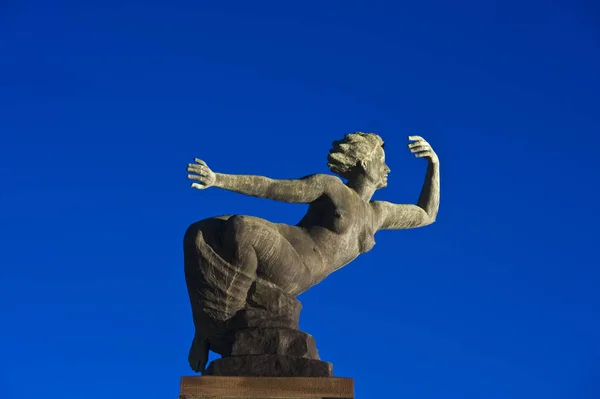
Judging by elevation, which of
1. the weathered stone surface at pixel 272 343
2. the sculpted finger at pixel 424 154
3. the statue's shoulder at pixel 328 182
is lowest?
the weathered stone surface at pixel 272 343

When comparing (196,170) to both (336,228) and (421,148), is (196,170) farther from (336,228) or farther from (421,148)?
(421,148)

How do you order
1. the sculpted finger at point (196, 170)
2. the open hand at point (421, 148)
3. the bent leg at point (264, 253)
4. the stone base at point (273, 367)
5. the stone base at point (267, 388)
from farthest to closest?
the open hand at point (421, 148) → the bent leg at point (264, 253) → the sculpted finger at point (196, 170) → the stone base at point (273, 367) → the stone base at point (267, 388)

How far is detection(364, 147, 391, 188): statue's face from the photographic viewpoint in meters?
9.27

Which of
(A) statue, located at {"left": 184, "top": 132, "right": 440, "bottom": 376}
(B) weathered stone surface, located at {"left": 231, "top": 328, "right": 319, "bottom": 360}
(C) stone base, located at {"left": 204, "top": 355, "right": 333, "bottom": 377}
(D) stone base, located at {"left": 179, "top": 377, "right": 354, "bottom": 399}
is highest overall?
(A) statue, located at {"left": 184, "top": 132, "right": 440, "bottom": 376}

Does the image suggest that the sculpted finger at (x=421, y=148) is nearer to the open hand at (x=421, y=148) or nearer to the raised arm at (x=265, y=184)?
the open hand at (x=421, y=148)

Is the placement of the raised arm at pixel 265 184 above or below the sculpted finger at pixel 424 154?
below

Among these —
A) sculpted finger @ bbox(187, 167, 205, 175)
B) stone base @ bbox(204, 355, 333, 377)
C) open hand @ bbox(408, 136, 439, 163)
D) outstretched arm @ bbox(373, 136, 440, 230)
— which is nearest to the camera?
stone base @ bbox(204, 355, 333, 377)

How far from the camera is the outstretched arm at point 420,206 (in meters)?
9.49

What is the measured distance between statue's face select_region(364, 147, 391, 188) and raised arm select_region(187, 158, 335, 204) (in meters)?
0.55

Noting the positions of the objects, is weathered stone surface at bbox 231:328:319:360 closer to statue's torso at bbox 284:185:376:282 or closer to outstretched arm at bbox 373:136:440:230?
statue's torso at bbox 284:185:376:282

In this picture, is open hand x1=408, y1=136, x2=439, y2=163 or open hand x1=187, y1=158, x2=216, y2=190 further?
open hand x1=408, y1=136, x2=439, y2=163

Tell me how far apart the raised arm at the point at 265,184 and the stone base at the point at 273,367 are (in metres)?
1.65

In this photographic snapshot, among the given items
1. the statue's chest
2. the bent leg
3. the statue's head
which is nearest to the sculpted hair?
the statue's head

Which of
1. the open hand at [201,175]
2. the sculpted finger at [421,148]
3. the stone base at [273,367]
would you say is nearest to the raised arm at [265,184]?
the open hand at [201,175]
